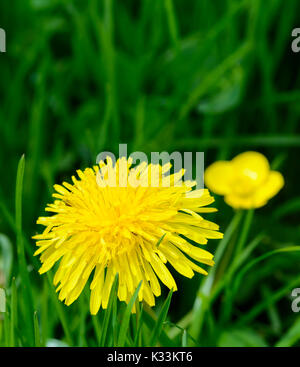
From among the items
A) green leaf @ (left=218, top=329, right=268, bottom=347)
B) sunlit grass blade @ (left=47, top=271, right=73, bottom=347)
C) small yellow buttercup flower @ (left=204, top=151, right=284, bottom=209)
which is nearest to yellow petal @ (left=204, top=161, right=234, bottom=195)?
small yellow buttercup flower @ (left=204, top=151, right=284, bottom=209)

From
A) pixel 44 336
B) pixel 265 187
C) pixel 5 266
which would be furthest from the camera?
pixel 265 187

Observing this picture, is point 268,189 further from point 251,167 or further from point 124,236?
point 124,236

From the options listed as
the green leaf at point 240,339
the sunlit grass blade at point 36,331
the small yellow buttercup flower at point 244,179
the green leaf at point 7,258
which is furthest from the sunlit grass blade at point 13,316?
the small yellow buttercup flower at point 244,179

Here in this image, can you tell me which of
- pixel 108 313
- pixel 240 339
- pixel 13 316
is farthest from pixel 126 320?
pixel 240 339

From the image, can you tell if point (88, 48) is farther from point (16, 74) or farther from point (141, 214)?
point (141, 214)

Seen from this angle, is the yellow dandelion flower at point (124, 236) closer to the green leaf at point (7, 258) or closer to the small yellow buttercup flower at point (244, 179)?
the green leaf at point (7, 258)
